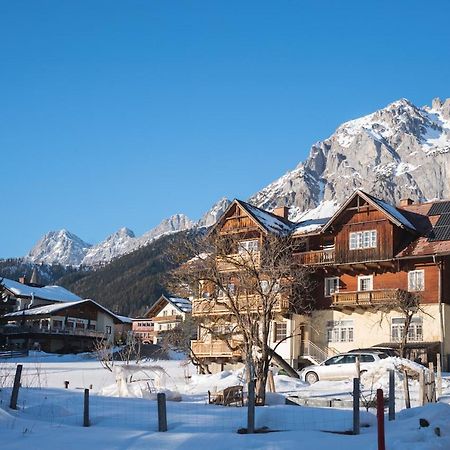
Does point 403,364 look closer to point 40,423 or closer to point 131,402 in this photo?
point 131,402

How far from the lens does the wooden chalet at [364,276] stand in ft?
137

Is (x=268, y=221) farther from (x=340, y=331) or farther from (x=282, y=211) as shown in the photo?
(x=340, y=331)

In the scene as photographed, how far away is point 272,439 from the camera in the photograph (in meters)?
13.7

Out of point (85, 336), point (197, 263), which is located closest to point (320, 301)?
point (197, 263)

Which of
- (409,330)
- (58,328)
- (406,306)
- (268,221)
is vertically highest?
(268,221)

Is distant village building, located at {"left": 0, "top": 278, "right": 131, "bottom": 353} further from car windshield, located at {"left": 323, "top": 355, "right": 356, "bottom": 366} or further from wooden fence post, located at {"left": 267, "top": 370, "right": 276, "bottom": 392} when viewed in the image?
wooden fence post, located at {"left": 267, "top": 370, "right": 276, "bottom": 392}

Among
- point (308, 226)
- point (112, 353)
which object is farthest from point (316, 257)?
point (112, 353)

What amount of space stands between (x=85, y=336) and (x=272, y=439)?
68.2m

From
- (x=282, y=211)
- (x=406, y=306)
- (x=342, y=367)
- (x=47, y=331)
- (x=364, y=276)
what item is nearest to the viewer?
(x=342, y=367)

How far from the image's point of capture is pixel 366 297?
43.0 meters

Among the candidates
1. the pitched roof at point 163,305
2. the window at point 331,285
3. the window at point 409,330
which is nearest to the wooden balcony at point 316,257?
the window at point 331,285

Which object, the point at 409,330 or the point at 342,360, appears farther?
the point at 409,330

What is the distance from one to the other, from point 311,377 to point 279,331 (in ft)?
41.5

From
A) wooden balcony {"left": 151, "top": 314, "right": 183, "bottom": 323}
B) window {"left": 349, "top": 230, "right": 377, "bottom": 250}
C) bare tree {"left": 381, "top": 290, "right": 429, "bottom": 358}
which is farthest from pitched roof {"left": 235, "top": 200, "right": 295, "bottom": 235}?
wooden balcony {"left": 151, "top": 314, "right": 183, "bottom": 323}
